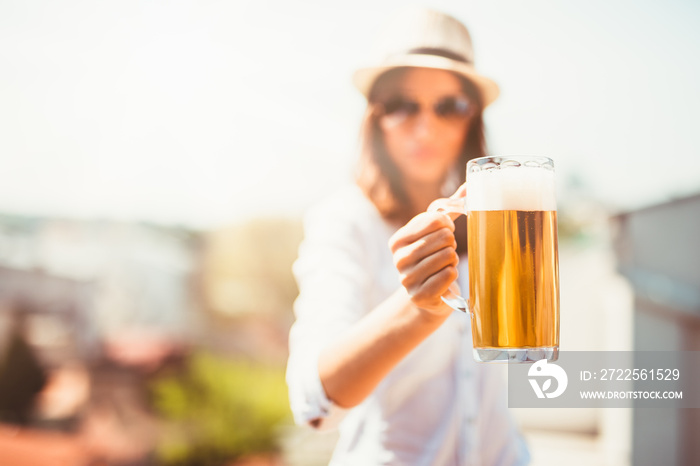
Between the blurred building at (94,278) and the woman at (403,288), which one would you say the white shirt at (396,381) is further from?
the blurred building at (94,278)

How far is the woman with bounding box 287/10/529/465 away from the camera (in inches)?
39.4

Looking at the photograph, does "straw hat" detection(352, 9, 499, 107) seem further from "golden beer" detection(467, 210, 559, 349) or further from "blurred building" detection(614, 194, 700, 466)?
"blurred building" detection(614, 194, 700, 466)

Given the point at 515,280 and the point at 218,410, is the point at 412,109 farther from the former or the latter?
the point at 218,410

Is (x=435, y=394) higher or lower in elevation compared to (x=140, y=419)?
higher

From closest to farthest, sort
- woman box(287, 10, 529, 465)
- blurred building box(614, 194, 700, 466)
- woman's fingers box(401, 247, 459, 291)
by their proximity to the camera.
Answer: woman's fingers box(401, 247, 459, 291) → woman box(287, 10, 529, 465) → blurred building box(614, 194, 700, 466)

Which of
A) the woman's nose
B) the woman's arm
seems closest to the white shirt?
the woman's arm

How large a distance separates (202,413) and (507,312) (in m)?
7.14

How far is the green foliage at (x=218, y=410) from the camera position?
680 cm

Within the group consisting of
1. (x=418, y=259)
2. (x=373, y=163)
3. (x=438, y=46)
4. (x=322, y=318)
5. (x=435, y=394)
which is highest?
(x=438, y=46)

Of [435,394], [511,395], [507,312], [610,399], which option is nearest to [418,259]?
[507,312]

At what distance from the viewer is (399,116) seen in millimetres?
1549

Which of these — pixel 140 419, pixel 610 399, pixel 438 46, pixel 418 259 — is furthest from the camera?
pixel 140 419

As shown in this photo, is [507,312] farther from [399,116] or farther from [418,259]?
[399,116]

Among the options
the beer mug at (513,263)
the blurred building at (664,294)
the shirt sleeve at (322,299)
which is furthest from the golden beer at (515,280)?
the blurred building at (664,294)
